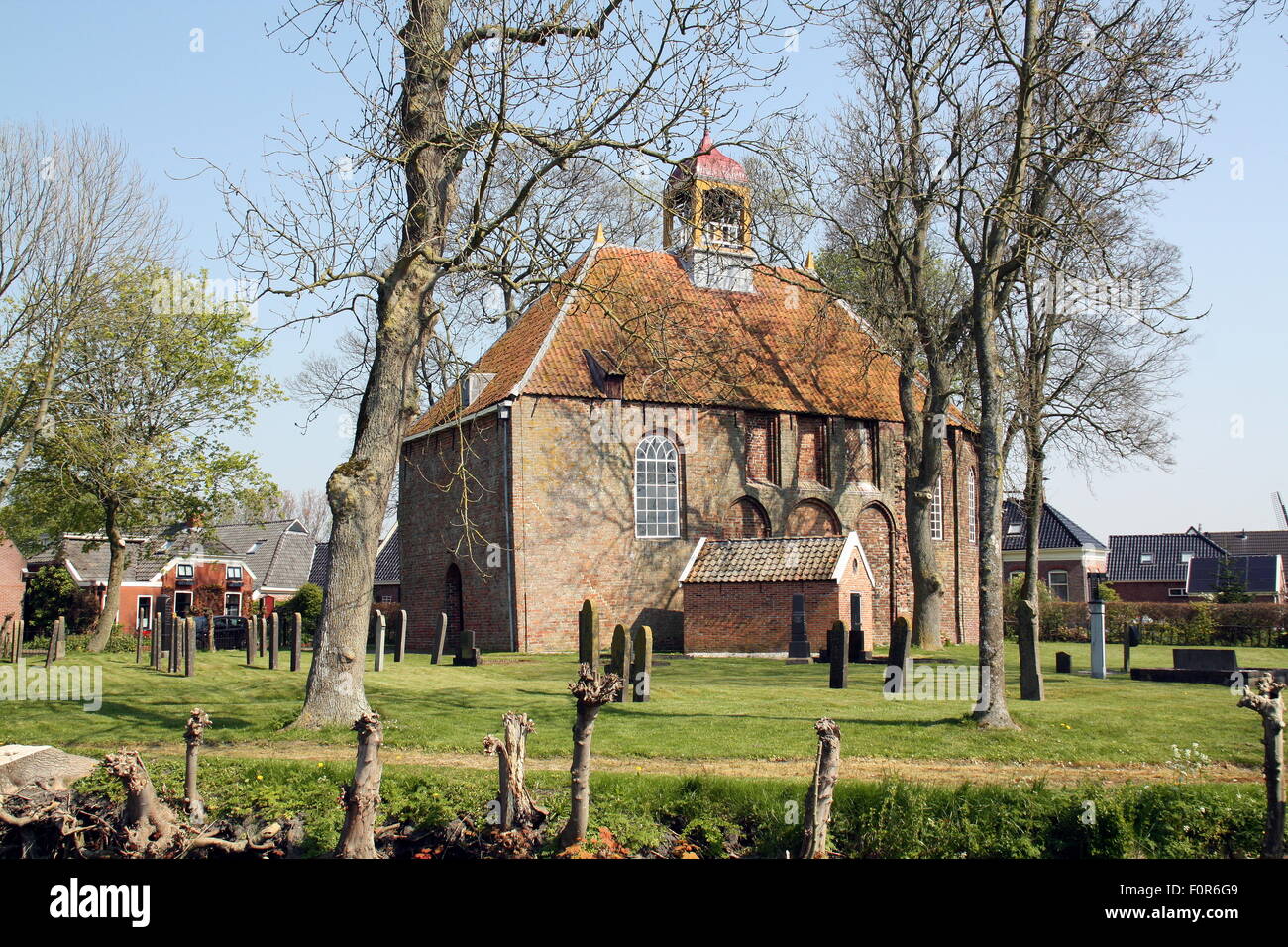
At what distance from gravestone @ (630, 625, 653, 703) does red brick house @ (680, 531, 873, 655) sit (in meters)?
9.53

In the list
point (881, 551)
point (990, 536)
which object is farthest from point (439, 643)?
point (881, 551)

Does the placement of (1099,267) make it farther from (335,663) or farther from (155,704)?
(155,704)

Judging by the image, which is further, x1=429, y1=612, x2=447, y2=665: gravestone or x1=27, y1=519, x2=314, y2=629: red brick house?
x1=27, y1=519, x2=314, y2=629: red brick house

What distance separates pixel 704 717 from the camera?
45.6ft

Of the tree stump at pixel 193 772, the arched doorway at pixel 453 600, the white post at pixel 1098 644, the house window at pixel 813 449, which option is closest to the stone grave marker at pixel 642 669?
the tree stump at pixel 193 772

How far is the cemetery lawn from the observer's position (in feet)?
37.2

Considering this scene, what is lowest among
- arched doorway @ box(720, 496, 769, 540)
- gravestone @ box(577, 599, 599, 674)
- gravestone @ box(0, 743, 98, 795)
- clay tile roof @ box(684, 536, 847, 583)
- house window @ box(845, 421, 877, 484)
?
gravestone @ box(0, 743, 98, 795)

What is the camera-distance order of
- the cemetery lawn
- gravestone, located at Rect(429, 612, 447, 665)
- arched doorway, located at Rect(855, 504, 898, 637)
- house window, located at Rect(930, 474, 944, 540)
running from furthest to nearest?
house window, located at Rect(930, 474, 944, 540)
arched doorway, located at Rect(855, 504, 898, 637)
gravestone, located at Rect(429, 612, 447, 665)
the cemetery lawn

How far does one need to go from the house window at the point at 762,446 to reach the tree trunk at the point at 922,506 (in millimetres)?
4463

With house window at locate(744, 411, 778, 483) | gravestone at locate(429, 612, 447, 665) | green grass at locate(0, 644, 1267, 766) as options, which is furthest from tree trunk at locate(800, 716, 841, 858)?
house window at locate(744, 411, 778, 483)

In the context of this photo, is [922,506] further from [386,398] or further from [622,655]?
[386,398]

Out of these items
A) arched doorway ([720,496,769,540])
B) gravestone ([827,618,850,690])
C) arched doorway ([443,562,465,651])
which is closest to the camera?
gravestone ([827,618,850,690])

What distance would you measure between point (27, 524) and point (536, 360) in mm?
15477

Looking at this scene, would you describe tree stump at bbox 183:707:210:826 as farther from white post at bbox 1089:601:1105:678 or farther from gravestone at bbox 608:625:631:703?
white post at bbox 1089:601:1105:678
